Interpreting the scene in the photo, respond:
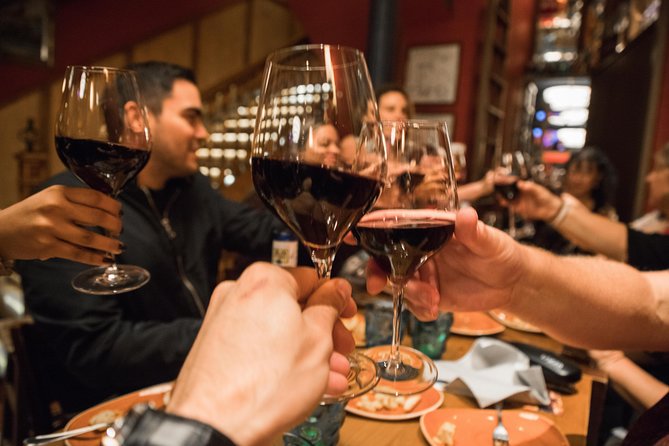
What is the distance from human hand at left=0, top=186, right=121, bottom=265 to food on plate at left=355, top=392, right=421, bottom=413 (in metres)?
0.55

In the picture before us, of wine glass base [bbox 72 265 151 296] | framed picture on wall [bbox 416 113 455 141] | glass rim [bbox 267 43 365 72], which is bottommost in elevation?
wine glass base [bbox 72 265 151 296]

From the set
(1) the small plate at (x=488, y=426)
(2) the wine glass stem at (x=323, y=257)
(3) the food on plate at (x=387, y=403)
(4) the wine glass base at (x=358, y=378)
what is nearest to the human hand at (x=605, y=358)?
(1) the small plate at (x=488, y=426)

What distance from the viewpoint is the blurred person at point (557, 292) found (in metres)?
0.82

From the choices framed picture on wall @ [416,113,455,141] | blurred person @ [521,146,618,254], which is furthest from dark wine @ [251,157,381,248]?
framed picture on wall @ [416,113,455,141]

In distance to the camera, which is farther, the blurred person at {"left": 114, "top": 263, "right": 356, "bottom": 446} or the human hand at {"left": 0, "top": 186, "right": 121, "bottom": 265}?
the human hand at {"left": 0, "top": 186, "right": 121, "bottom": 265}

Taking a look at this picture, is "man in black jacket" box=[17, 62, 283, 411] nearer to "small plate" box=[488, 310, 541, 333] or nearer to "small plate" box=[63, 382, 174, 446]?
"small plate" box=[63, 382, 174, 446]

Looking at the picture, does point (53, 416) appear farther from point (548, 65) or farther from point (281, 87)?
point (548, 65)

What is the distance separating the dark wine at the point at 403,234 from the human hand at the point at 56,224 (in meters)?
0.37

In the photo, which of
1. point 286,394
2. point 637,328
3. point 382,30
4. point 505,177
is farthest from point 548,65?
point 286,394

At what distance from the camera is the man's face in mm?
1775

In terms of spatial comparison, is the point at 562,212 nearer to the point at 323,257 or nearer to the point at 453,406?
the point at 453,406

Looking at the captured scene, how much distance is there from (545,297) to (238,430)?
0.69 meters

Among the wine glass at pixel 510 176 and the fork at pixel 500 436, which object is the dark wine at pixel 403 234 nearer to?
the fork at pixel 500 436

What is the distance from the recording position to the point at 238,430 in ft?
1.19
